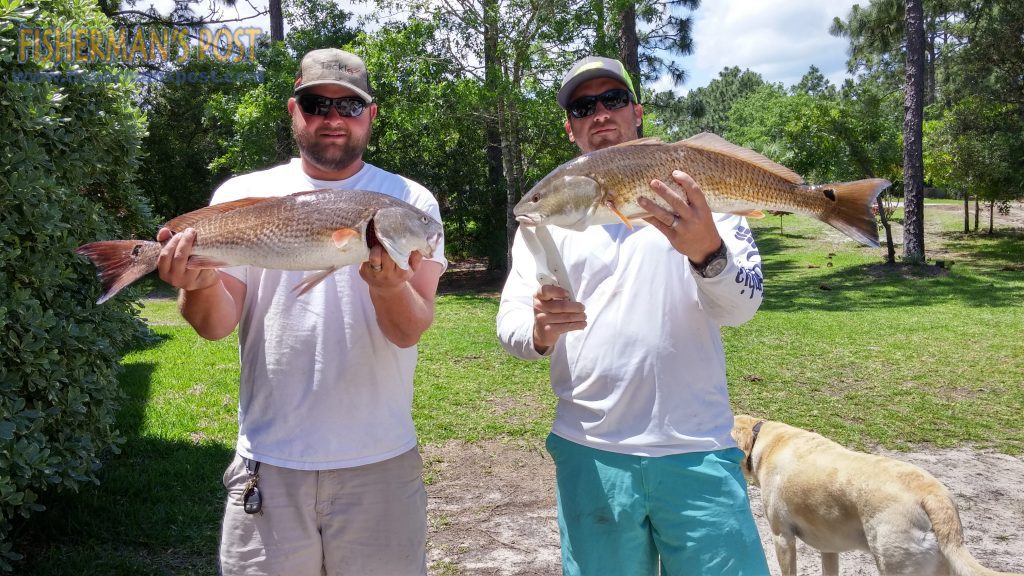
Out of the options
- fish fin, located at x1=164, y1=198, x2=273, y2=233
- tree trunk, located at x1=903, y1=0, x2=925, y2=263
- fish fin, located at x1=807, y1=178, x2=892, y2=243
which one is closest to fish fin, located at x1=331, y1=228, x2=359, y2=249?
fish fin, located at x1=164, y1=198, x2=273, y2=233

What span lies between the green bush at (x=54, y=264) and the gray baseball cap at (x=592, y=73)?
314 cm

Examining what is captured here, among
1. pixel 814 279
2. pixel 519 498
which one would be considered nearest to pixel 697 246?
pixel 519 498

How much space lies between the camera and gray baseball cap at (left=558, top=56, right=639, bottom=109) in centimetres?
287

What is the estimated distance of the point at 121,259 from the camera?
95.3 inches

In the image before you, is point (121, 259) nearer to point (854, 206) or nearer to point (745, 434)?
point (854, 206)

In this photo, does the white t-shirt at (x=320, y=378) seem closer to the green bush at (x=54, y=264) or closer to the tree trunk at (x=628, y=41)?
the green bush at (x=54, y=264)

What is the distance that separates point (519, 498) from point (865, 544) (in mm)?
2715

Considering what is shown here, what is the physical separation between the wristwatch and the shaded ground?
3.00 meters

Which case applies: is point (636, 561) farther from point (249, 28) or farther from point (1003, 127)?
point (1003, 127)

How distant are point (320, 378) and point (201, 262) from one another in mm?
611

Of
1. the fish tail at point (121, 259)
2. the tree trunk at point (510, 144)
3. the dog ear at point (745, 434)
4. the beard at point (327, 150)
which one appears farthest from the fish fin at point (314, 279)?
the tree trunk at point (510, 144)

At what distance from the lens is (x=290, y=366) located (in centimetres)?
275

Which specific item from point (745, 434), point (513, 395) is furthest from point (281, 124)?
point (745, 434)

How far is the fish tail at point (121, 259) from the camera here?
7.82 ft
